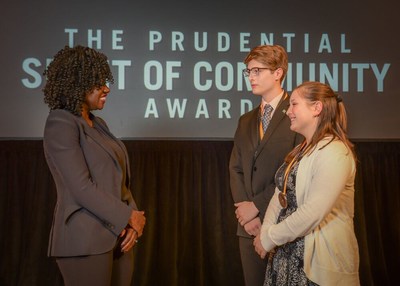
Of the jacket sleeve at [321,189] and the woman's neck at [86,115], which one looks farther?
the woman's neck at [86,115]

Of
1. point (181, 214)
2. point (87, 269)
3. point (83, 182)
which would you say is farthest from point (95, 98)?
point (181, 214)

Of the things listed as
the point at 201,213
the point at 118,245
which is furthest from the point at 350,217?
the point at 201,213

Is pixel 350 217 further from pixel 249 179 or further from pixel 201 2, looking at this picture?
pixel 201 2

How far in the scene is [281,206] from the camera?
204 centimetres

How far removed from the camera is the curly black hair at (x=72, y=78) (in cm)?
193

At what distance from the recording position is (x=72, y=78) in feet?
6.34

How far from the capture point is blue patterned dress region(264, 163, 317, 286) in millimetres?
1890

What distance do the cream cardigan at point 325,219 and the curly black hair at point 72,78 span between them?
809mm

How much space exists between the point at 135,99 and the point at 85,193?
199 cm

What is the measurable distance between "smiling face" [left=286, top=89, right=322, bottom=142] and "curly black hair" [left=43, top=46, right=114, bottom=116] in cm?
72

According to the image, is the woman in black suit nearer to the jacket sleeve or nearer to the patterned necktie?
the jacket sleeve

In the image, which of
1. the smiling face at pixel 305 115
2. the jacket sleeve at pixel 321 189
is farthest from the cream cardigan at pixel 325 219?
the smiling face at pixel 305 115

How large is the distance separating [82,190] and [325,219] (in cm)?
84

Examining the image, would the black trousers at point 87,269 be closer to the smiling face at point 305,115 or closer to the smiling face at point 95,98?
the smiling face at point 95,98
